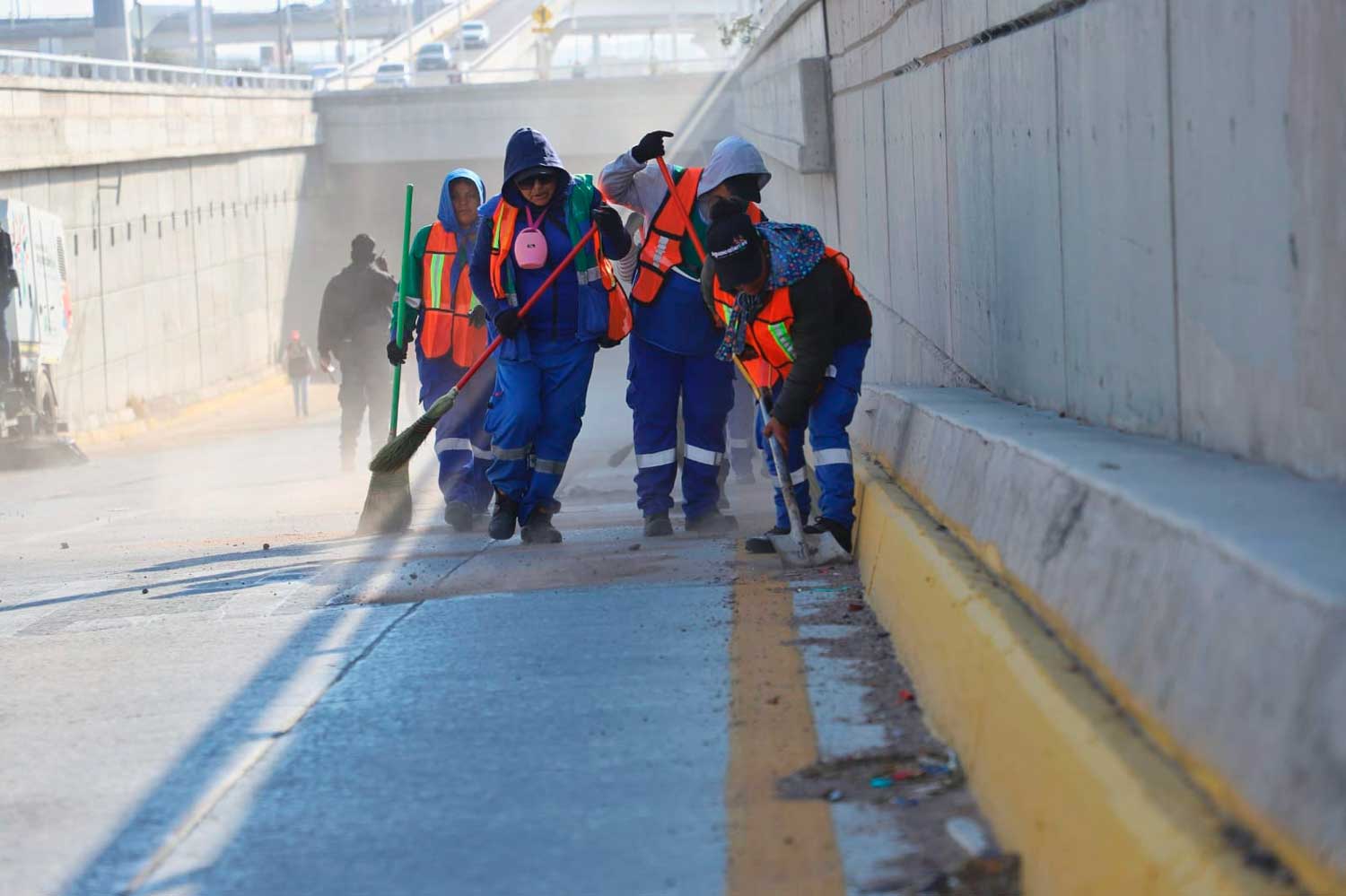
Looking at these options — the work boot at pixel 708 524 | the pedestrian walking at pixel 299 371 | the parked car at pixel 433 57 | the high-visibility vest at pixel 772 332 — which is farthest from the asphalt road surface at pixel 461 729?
the parked car at pixel 433 57

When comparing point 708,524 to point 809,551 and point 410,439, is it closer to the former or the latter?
point 410,439

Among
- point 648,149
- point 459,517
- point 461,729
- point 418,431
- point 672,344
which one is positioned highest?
point 648,149

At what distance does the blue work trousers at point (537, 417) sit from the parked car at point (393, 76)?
46.5 metres

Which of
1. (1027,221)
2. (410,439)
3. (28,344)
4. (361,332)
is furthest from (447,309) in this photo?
(28,344)

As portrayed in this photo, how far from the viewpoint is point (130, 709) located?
19.1 feet

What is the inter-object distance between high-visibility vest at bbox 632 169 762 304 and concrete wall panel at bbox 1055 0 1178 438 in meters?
3.24

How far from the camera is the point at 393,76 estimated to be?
6053cm

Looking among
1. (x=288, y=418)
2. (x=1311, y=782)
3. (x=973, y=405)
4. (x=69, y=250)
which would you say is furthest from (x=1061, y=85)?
(x=288, y=418)

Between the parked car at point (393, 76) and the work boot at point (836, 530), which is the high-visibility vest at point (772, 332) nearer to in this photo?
the work boot at point (836, 530)

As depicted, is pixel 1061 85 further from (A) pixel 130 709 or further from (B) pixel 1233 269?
(A) pixel 130 709

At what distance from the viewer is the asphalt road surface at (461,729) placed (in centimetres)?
411

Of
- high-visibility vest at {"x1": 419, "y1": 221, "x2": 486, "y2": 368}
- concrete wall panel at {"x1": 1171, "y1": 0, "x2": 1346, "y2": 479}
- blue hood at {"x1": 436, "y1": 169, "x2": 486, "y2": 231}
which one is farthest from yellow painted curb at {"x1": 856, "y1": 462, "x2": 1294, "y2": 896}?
blue hood at {"x1": 436, "y1": 169, "x2": 486, "y2": 231}

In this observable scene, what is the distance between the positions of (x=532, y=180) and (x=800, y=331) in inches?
96.0

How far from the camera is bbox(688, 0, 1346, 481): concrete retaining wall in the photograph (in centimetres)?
397
